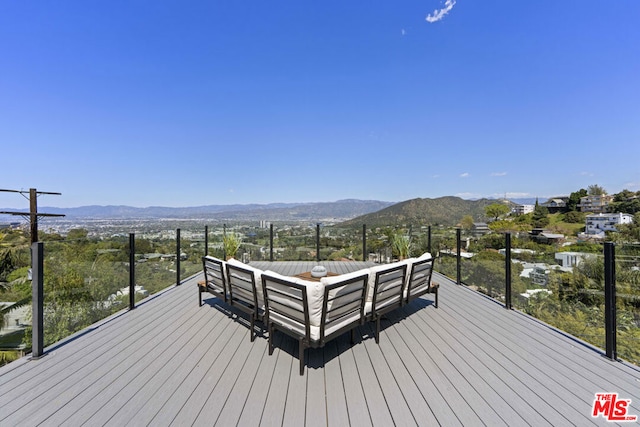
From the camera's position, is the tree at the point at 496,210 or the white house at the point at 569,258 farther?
the tree at the point at 496,210

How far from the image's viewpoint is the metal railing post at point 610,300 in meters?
2.31

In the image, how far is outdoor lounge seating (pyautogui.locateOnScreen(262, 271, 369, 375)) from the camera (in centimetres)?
209

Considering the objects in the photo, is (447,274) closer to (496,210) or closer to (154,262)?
(154,262)

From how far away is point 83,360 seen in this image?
2.31 meters

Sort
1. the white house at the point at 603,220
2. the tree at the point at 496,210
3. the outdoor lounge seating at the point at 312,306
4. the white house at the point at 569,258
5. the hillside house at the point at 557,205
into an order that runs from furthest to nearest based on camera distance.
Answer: the hillside house at the point at 557,205
the tree at the point at 496,210
the white house at the point at 603,220
the white house at the point at 569,258
the outdoor lounge seating at the point at 312,306

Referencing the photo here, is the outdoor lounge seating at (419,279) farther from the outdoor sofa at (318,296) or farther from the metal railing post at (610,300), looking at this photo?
the metal railing post at (610,300)

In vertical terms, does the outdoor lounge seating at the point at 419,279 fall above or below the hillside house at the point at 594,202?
below

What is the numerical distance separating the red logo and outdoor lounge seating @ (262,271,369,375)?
1.71m

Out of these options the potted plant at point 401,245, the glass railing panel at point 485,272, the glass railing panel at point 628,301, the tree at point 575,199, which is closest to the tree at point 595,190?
the tree at point 575,199

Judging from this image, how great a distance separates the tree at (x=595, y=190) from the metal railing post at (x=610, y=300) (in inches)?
2666

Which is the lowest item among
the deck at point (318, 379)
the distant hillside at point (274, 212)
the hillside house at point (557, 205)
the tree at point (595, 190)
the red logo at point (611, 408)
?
the deck at point (318, 379)

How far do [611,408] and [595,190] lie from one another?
232 ft

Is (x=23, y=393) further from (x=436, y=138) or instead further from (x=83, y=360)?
(x=436, y=138)

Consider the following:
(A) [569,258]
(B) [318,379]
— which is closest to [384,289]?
(B) [318,379]
